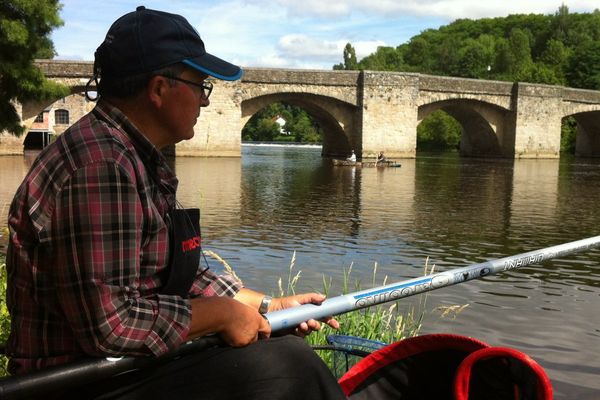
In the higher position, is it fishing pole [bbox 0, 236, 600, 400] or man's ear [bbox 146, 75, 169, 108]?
man's ear [bbox 146, 75, 169, 108]

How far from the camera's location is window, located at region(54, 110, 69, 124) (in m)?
46.1

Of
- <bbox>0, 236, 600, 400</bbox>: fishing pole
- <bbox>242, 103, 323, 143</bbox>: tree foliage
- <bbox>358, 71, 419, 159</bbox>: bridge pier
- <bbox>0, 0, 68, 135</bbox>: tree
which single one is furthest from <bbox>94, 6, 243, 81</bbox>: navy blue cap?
<bbox>242, 103, 323, 143</bbox>: tree foliage

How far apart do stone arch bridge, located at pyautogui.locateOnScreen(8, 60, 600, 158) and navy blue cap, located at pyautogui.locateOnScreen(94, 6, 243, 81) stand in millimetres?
27008

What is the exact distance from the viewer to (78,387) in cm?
160

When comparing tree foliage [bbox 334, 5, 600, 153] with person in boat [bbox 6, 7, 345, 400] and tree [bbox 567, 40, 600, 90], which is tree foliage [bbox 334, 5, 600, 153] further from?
person in boat [bbox 6, 7, 345, 400]

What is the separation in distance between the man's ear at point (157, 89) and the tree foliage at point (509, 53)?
181 ft

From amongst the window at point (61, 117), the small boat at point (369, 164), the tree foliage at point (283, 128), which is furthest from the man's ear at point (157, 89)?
the tree foliage at point (283, 128)

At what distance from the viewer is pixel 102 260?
1.52 meters

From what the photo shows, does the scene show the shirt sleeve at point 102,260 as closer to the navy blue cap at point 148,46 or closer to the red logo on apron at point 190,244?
the red logo on apron at point 190,244

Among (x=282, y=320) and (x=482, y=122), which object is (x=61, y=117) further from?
(x=282, y=320)

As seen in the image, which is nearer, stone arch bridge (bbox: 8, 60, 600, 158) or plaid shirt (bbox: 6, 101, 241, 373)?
plaid shirt (bbox: 6, 101, 241, 373)

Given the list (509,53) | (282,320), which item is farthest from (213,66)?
(509,53)

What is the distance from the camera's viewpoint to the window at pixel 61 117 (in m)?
46.1

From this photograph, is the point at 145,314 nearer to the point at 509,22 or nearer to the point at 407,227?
the point at 407,227
